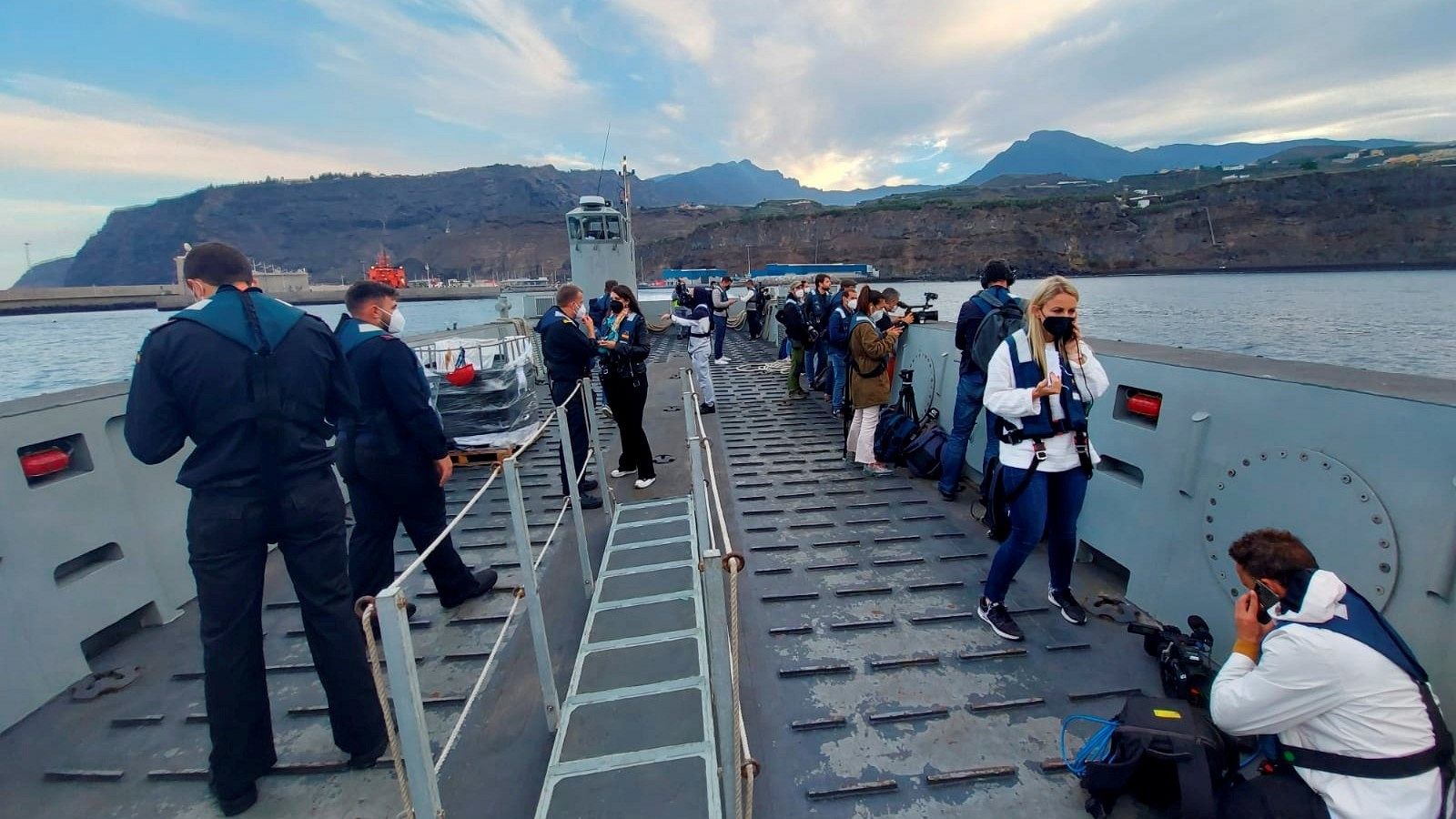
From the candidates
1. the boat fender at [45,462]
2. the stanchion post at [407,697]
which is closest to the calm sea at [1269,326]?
the boat fender at [45,462]

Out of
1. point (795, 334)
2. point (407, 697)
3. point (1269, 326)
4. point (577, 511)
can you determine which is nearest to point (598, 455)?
point (577, 511)

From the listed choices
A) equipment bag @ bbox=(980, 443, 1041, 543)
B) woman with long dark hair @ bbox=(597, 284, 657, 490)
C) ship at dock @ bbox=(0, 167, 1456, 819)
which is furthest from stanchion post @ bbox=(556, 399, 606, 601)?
equipment bag @ bbox=(980, 443, 1041, 543)

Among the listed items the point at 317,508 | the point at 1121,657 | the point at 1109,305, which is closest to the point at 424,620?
the point at 317,508

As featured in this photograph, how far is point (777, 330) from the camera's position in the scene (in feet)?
A: 45.5

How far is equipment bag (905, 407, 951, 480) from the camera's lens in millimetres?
5043

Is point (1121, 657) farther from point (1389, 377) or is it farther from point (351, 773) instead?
point (351, 773)

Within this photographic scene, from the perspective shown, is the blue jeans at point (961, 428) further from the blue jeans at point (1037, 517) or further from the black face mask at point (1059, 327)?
the black face mask at point (1059, 327)

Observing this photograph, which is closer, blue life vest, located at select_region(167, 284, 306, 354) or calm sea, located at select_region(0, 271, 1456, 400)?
blue life vest, located at select_region(167, 284, 306, 354)

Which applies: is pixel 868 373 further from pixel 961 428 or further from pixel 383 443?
pixel 383 443

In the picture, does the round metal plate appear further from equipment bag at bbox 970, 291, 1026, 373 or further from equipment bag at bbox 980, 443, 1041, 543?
equipment bag at bbox 970, 291, 1026, 373

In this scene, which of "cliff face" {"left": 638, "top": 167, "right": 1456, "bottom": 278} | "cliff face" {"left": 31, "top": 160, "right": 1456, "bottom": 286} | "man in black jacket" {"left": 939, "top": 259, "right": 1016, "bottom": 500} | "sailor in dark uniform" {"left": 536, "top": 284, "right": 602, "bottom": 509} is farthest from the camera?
"cliff face" {"left": 31, "top": 160, "right": 1456, "bottom": 286}

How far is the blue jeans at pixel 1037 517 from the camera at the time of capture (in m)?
2.78

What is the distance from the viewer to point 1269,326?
18094 millimetres

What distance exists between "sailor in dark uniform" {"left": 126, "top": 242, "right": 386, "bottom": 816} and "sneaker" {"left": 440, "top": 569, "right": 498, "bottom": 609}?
111cm
